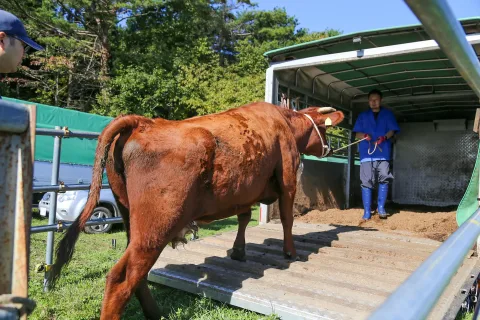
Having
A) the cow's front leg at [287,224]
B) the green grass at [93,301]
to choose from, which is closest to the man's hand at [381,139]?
the cow's front leg at [287,224]

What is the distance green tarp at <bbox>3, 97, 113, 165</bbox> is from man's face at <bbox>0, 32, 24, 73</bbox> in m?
8.73

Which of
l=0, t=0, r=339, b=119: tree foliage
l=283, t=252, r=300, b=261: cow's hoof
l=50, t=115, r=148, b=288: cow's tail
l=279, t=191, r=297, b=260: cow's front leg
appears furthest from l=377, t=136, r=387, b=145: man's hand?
l=0, t=0, r=339, b=119: tree foliage

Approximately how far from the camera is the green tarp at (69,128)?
9648 mm

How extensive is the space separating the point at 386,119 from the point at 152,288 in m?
5.48

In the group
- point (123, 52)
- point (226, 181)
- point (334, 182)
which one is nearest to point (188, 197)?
point (226, 181)

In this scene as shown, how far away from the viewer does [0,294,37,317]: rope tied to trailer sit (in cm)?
62

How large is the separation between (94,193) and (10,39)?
1748mm

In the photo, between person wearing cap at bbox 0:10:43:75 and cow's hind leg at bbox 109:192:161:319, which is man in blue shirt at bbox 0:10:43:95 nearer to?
person wearing cap at bbox 0:10:43:75

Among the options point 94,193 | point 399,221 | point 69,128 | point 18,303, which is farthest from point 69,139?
point 18,303

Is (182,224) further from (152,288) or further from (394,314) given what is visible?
(394,314)

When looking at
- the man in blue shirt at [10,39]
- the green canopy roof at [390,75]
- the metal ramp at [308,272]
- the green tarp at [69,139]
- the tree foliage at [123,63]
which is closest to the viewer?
the man in blue shirt at [10,39]

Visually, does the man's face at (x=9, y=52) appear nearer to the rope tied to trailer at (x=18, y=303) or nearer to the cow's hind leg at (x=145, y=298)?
the rope tied to trailer at (x=18, y=303)

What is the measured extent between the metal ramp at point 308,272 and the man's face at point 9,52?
2523 mm

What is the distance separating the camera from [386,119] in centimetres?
757
